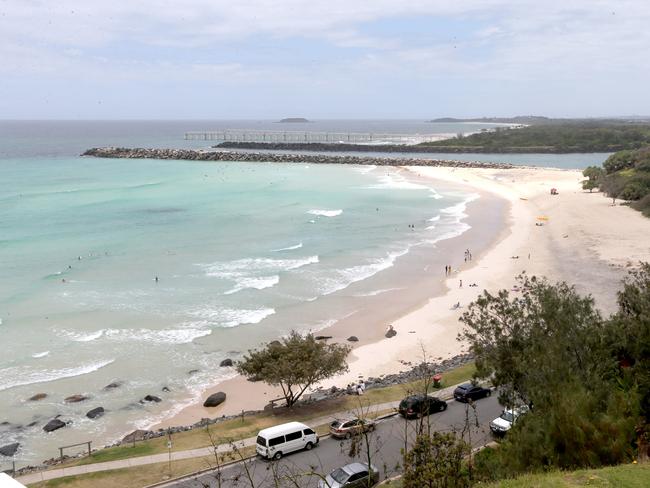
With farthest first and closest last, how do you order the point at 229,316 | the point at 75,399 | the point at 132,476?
the point at 229,316, the point at 75,399, the point at 132,476

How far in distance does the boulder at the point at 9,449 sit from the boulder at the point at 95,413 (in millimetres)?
2577

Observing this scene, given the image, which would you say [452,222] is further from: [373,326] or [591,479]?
[591,479]

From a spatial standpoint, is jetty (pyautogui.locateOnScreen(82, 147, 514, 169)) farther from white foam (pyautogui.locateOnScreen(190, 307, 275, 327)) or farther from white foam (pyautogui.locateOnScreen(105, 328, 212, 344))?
white foam (pyautogui.locateOnScreen(105, 328, 212, 344))

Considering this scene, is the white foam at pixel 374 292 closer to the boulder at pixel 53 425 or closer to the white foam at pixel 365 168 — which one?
the boulder at pixel 53 425

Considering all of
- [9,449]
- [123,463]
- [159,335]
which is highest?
[123,463]

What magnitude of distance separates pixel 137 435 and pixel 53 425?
344 cm

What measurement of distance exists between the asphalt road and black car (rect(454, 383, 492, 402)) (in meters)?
0.89

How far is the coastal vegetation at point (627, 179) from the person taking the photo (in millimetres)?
61956

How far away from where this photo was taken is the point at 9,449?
20094 mm

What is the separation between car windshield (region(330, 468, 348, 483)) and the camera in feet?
45.5

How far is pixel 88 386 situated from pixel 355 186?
62940 mm

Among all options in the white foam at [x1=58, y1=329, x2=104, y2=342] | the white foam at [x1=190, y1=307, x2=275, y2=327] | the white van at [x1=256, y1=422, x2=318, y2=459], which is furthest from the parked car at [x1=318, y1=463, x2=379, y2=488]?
the white foam at [x1=58, y1=329, x2=104, y2=342]

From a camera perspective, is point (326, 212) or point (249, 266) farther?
point (326, 212)

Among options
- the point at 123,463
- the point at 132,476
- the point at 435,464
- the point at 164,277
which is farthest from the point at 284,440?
the point at 164,277
